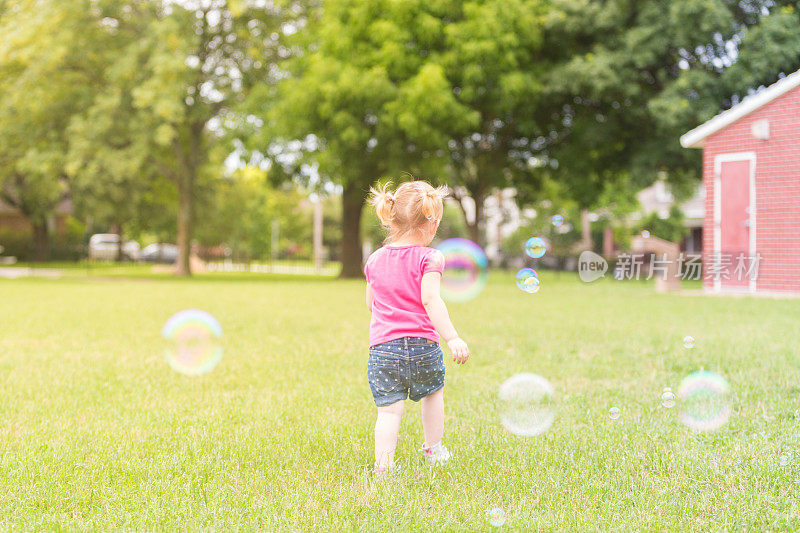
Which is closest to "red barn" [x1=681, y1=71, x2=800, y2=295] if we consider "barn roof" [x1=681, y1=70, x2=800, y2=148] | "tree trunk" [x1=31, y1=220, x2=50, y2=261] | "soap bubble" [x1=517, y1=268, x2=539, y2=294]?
"barn roof" [x1=681, y1=70, x2=800, y2=148]

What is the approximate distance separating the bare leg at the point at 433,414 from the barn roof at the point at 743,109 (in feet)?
51.2

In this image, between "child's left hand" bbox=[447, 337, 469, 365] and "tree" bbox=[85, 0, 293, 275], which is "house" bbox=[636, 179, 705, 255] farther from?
"child's left hand" bbox=[447, 337, 469, 365]

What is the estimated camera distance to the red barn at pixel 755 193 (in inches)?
639

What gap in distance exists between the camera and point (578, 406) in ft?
16.0

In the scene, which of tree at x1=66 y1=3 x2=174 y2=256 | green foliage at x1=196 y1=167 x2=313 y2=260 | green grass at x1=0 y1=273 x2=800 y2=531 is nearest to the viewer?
green grass at x1=0 y1=273 x2=800 y2=531

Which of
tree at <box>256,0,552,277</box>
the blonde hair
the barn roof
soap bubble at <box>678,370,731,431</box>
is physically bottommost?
soap bubble at <box>678,370,731,431</box>

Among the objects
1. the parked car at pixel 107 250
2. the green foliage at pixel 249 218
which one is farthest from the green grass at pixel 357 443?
the parked car at pixel 107 250

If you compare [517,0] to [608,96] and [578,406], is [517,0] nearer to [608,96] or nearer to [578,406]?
[608,96]

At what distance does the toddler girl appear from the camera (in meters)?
3.36

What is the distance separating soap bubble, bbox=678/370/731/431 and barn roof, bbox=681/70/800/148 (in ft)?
41.1

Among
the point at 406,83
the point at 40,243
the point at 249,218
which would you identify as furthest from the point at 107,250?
the point at 406,83

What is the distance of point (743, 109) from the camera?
16.7 m

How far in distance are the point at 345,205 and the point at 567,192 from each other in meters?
8.44

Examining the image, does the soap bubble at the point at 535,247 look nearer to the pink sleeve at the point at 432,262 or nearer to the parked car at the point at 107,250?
the pink sleeve at the point at 432,262
